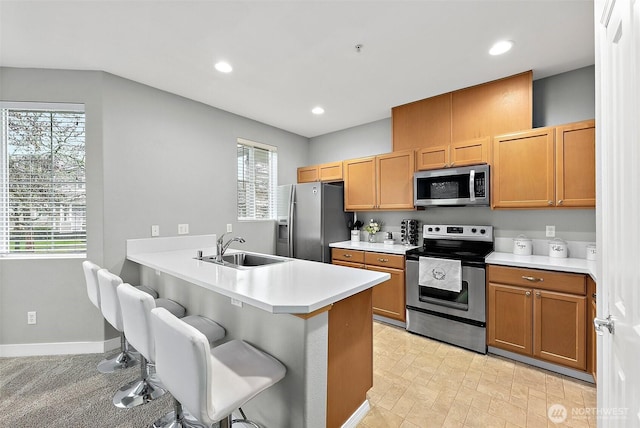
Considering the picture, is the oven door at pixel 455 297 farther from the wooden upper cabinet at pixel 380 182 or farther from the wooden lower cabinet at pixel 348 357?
the wooden lower cabinet at pixel 348 357

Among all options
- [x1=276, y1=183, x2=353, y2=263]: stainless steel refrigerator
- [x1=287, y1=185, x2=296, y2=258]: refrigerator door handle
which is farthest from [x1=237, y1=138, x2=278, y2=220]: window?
[x1=287, y1=185, x2=296, y2=258]: refrigerator door handle

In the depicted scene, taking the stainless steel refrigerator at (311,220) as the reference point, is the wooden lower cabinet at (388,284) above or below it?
below

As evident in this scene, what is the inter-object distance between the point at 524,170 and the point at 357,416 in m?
2.52

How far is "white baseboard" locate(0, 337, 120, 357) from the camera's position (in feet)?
8.20

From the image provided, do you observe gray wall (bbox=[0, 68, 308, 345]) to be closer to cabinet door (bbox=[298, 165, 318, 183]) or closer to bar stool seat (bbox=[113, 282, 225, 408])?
bar stool seat (bbox=[113, 282, 225, 408])

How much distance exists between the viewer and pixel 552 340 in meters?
2.22

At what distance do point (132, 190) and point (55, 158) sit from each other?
70 centimetres

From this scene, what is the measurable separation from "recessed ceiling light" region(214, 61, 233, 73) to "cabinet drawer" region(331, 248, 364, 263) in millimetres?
2405

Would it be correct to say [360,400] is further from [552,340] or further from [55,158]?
[55,158]

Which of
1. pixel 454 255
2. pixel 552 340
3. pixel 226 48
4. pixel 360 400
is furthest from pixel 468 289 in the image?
pixel 226 48

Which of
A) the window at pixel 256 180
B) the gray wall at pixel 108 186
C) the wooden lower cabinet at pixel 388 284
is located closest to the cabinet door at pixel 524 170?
the wooden lower cabinet at pixel 388 284

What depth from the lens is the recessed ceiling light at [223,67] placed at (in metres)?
2.47

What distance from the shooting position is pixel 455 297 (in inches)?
106

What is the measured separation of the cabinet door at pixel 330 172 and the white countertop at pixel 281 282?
2018mm
